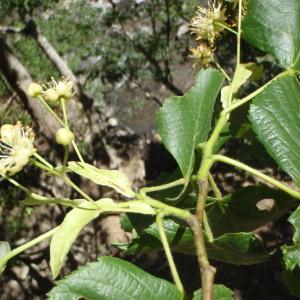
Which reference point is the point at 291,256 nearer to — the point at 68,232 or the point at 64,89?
the point at 68,232

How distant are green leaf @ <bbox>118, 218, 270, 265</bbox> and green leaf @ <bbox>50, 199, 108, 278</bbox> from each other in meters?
0.23

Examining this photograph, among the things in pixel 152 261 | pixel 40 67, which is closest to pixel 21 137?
pixel 152 261

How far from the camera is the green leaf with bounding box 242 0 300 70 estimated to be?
3.85ft

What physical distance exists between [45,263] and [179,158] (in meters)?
2.62

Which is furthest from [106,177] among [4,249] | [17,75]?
[17,75]

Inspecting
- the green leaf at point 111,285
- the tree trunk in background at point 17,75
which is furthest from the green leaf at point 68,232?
the tree trunk in background at point 17,75

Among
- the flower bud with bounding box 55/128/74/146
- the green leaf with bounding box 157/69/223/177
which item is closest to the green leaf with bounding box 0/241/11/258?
the flower bud with bounding box 55/128/74/146

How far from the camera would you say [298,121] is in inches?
42.8

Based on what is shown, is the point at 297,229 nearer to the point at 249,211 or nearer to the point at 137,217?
the point at 249,211

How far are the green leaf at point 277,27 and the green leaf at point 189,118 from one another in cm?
12

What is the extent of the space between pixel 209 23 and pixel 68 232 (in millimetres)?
640

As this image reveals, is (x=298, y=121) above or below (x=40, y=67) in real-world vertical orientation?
below

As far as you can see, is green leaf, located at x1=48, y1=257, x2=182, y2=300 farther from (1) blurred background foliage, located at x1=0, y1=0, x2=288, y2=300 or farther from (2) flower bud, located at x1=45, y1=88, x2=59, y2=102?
(1) blurred background foliage, located at x1=0, y1=0, x2=288, y2=300

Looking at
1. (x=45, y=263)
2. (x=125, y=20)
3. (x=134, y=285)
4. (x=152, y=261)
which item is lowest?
(x=152, y=261)
